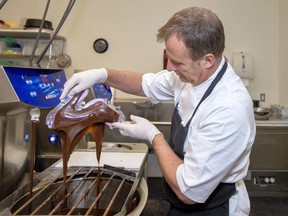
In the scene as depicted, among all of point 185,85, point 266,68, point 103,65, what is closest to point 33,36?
point 103,65

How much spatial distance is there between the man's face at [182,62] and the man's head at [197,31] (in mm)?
16

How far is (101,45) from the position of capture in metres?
3.45

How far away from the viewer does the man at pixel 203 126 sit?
1008mm

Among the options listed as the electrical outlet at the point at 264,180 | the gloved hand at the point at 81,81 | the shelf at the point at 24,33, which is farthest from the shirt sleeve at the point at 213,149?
the shelf at the point at 24,33

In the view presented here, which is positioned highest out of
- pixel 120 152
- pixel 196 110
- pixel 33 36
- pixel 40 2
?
pixel 40 2

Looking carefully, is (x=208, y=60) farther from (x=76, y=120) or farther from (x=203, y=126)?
(x=76, y=120)

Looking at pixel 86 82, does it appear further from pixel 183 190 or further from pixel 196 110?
pixel 183 190

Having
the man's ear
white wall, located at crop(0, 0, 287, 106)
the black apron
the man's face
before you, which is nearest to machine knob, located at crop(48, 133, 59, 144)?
the black apron

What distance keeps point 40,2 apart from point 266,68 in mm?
2702

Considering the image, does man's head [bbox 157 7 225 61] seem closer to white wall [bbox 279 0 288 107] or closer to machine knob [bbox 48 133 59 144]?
machine knob [bbox 48 133 59 144]

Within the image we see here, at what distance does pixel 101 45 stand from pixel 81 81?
2.20 metres

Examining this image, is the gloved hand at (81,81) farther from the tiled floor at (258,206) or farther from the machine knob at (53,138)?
the tiled floor at (258,206)

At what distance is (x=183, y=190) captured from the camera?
105 centimetres

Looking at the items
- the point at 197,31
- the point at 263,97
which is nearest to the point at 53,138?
the point at 197,31
